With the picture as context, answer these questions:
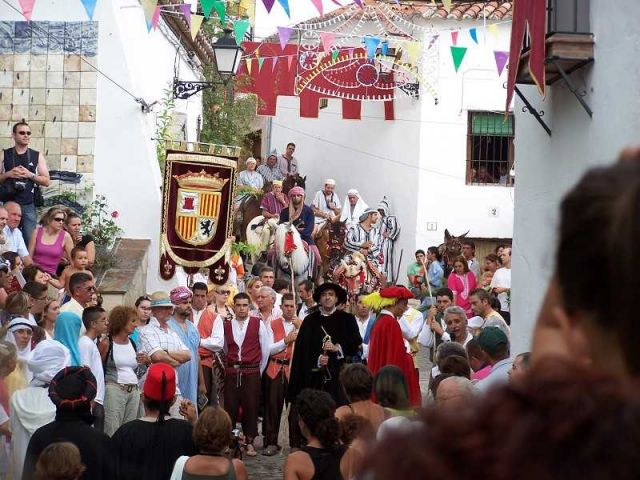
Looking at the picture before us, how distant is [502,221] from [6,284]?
18.4m

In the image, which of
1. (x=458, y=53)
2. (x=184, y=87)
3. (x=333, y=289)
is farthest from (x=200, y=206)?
(x=458, y=53)

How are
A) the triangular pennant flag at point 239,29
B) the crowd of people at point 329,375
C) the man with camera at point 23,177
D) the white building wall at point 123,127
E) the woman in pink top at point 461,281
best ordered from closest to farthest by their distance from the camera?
the crowd of people at point 329,375, the man with camera at point 23,177, the woman in pink top at point 461,281, the triangular pennant flag at point 239,29, the white building wall at point 123,127

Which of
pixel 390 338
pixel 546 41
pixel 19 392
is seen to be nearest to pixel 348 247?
pixel 390 338

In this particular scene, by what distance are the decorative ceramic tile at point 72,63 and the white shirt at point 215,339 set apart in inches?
251

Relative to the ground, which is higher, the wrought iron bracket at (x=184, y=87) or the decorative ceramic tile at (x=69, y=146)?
the wrought iron bracket at (x=184, y=87)

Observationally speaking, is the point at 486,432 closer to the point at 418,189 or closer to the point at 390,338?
the point at 390,338

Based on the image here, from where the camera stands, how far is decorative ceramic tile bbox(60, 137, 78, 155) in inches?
689

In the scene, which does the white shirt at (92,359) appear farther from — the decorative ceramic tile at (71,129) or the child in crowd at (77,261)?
the decorative ceramic tile at (71,129)

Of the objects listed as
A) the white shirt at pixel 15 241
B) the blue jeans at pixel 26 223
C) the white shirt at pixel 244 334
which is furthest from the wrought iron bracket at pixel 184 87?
the white shirt at pixel 244 334

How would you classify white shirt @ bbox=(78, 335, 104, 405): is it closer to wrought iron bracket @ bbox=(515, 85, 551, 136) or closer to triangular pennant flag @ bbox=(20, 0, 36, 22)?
wrought iron bracket @ bbox=(515, 85, 551, 136)

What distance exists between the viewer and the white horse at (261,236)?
874 inches

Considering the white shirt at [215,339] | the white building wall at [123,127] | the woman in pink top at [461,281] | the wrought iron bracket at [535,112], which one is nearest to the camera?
the wrought iron bracket at [535,112]

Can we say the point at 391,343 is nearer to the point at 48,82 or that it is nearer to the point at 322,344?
the point at 322,344

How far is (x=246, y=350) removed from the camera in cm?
1281
